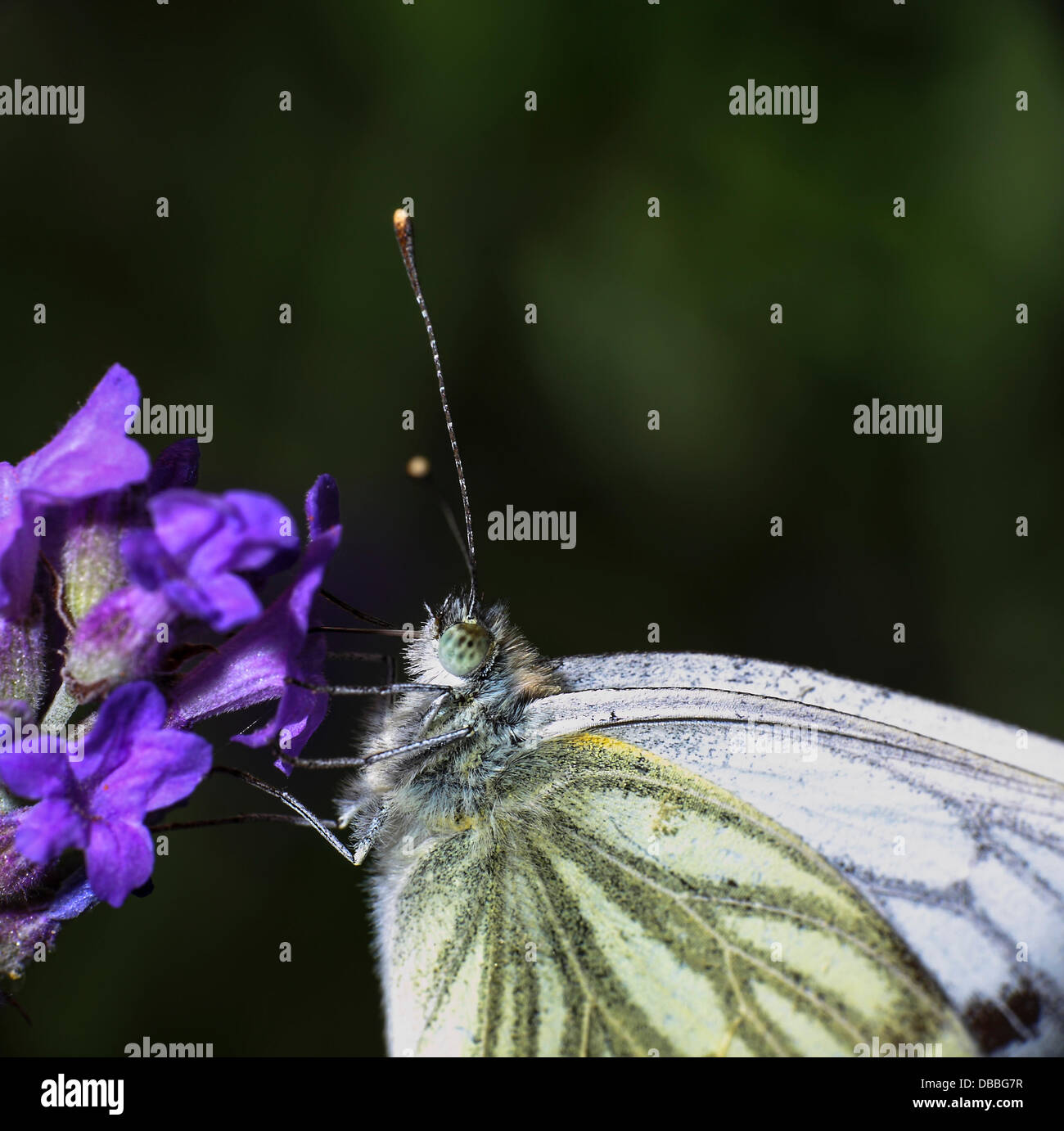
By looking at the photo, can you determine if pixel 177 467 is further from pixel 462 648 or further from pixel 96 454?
pixel 462 648

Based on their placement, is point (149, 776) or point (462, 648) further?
point (462, 648)

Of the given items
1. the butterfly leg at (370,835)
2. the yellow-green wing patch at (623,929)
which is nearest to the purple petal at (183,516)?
the butterfly leg at (370,835)

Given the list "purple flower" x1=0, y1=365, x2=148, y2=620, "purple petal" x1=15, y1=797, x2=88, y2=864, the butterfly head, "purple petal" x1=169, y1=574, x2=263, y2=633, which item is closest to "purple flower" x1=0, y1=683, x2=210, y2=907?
"purple petal" x1=15, y1=797, x2=88, y2=864

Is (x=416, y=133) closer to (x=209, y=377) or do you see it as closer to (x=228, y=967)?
(x=209, y=377)

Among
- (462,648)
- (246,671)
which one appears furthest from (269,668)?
(462,648)

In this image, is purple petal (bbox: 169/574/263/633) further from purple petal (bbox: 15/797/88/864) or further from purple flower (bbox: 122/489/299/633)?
purple petal (bbox: 15/797/88/864)
